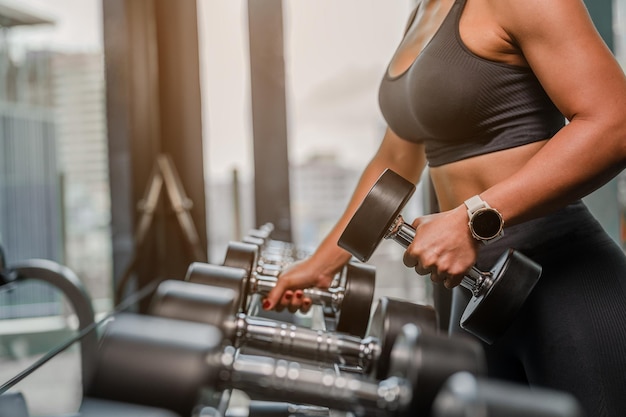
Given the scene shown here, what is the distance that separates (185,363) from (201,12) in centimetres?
307

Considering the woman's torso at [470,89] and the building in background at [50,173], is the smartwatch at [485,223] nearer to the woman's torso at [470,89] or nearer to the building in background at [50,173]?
the woman's torso at [470,89]

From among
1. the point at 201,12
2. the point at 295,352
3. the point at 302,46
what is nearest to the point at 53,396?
the point at 295,352

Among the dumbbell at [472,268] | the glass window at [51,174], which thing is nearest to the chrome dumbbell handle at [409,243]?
the dumbbell at [472,268]

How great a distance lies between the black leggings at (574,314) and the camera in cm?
96

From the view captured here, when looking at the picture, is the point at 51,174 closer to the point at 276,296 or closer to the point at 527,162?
the point at 276,296

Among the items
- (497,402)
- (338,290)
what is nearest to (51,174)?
(338,290)

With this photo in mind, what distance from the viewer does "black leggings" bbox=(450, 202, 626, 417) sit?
963mm

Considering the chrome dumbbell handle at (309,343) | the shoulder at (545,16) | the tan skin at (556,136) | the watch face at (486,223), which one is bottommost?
the chrome dumbbell handle at (309,343)

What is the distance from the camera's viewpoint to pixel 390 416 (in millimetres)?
545

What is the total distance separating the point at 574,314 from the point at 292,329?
1.65 feet

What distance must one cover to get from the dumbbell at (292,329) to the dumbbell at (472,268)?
125 millimetres

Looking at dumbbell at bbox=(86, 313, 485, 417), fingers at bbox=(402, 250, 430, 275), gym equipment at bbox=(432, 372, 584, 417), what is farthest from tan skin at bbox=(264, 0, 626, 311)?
gym equipment at bbox=(432, 372, 584, 417)

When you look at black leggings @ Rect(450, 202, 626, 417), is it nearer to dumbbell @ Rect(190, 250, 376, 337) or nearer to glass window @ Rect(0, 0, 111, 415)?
dumbbell @ Rect(190, 250, 376, 337)

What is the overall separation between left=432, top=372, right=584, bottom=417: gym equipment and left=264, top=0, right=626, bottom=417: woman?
422mm
